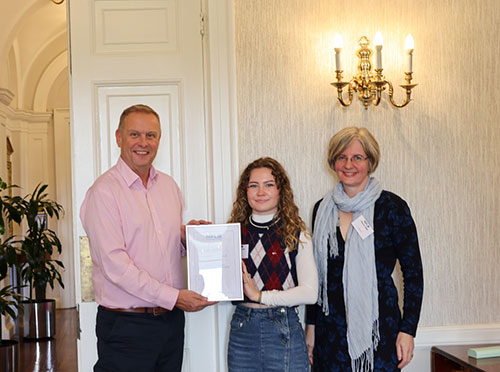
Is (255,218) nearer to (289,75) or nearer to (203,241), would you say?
(203,241)

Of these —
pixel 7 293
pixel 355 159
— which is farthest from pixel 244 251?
pixel 7 293

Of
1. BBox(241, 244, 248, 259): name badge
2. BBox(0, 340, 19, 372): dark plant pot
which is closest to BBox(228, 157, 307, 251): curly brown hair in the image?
BBox(241, 244, 248, 259): name badge

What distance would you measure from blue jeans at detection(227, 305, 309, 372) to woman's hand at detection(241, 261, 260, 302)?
0.06 metres

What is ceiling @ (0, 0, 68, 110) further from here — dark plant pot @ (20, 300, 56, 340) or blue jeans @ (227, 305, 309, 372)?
blue jeans @ (227, 305, 309, 372)

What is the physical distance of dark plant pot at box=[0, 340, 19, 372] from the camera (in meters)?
4.75

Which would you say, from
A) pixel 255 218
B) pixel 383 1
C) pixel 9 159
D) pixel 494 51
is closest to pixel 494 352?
pixel 255 218

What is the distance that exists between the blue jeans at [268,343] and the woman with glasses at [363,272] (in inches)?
8.2

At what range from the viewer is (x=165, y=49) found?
3.12 meters

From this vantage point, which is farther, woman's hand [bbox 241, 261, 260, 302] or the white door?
the white door

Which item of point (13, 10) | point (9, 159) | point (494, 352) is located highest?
point (13, 10)

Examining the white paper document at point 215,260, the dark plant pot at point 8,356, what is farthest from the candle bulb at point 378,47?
the dark plant pot at point 8,356

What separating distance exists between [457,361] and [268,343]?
1.05 m

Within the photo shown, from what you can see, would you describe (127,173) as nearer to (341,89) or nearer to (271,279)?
(271,279)

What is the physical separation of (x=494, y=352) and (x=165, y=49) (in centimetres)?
216
